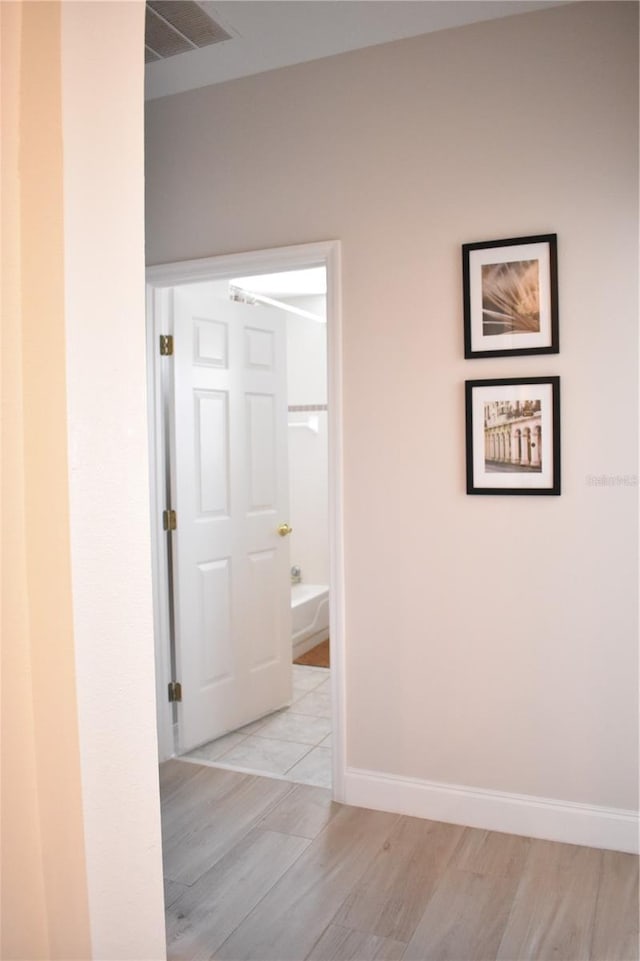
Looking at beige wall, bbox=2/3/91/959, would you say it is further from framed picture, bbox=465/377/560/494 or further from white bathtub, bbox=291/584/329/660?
white bathtub, bbox=291/584/329/660

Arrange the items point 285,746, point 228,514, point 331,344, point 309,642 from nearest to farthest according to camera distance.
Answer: point 331,344
point 285,746
point 228,514
point 309,642

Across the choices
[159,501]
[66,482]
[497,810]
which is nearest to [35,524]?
[66,482]

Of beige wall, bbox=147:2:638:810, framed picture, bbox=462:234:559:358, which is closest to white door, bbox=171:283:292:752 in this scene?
beige wall, bbox=147:2:638:810

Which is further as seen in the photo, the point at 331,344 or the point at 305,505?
the point at 305,505

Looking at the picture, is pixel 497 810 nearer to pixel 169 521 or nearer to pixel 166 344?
pixel 169 521

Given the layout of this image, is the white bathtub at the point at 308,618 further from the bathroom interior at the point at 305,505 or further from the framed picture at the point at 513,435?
the framed picture at the point at 513,435

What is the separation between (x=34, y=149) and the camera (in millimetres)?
912

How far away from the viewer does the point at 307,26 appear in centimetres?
259

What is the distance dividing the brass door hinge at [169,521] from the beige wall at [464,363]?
35.6 inches

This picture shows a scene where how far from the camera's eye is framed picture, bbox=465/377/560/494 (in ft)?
8.27

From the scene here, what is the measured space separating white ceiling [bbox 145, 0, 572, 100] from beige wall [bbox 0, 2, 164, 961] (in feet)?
5.93

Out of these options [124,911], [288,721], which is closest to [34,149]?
[124,911]

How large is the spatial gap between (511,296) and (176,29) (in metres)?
1.48

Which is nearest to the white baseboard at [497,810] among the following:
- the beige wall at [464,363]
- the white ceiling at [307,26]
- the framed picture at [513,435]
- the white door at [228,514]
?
the beige wall at [464,363]
